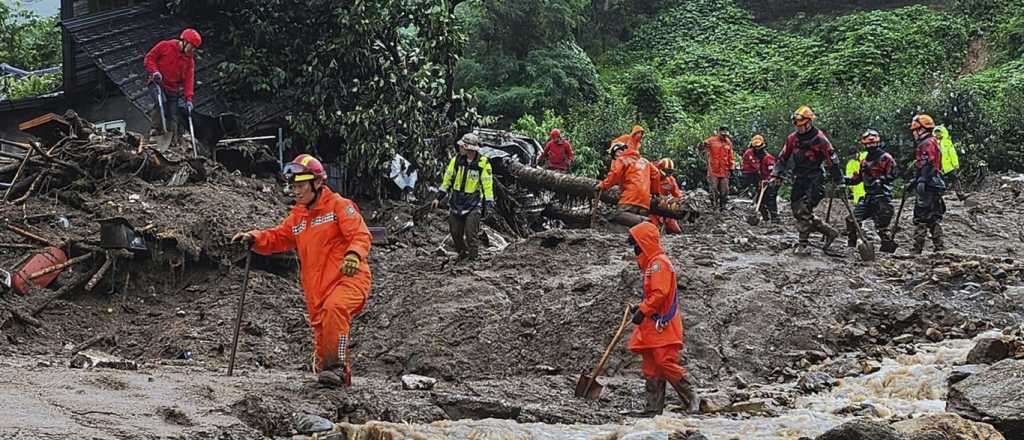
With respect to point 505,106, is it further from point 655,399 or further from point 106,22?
point 655,399

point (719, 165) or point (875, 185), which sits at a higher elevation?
point (875, 185)

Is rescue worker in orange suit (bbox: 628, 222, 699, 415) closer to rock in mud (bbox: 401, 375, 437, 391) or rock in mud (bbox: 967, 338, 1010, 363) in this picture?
rock in mud (bbox: 401, 375, 437, 391)

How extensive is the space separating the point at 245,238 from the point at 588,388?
3.03 m

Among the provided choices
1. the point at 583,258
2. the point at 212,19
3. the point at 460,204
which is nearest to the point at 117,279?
the point at 460,204

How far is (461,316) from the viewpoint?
11.5 meters

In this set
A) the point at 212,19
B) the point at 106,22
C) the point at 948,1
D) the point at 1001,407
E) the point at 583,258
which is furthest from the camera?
the point at 948,1

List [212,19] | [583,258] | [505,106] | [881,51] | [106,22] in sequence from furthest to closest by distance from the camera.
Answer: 1. [881,51]
2. [505,106]
3. [212,19]
4. [106,22]
5. [583,258]

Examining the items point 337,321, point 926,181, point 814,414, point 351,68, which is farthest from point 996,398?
point 351,68

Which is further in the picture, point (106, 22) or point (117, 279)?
point (106, 22)

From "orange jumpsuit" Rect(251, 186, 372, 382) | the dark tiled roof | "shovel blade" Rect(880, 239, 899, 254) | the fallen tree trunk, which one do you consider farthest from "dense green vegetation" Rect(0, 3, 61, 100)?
"orange jumpsuit" Rect(251, 186, 372, 382)

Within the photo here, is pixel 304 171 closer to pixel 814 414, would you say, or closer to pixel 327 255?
pixel 327 255

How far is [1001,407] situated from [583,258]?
264 inches

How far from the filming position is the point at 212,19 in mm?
18797

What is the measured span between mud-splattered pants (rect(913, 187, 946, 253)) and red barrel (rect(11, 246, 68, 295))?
33.3 feet
